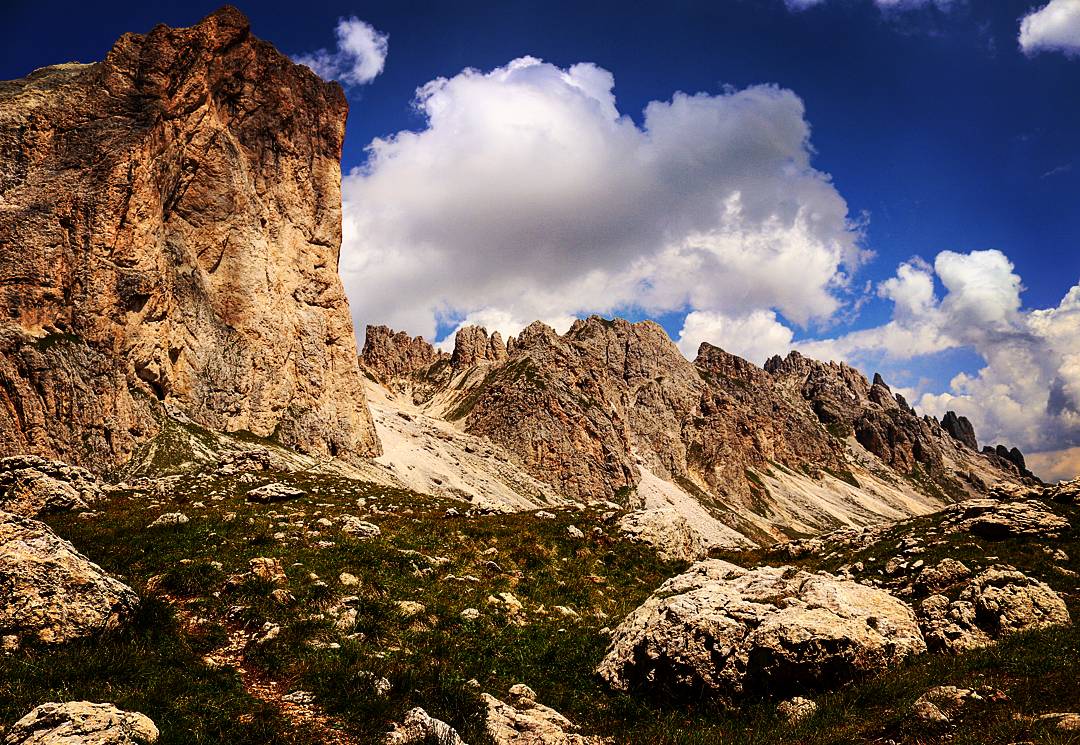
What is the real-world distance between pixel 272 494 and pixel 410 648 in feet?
68.8

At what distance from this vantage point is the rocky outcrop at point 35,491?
81.7ft

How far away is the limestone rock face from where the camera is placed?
68562 millimetres

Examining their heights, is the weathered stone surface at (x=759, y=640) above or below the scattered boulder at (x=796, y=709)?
above

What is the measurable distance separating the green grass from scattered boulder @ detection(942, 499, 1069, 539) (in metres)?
2.23

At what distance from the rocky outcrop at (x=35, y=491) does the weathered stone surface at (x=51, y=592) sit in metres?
14.6

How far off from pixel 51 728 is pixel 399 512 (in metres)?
24.4

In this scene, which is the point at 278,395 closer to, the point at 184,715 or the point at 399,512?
the point at 399,512

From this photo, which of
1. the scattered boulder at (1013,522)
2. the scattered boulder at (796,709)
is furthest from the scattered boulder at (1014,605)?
the scattered boulder at (1013,522)

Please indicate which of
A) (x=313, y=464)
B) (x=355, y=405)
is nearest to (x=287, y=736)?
(x=313, y=464)

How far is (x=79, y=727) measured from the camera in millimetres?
7914

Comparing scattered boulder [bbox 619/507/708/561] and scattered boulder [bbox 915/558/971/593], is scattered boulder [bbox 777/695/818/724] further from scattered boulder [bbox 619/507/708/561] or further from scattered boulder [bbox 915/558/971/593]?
scattered boulder [bbox 619/507/708/561]

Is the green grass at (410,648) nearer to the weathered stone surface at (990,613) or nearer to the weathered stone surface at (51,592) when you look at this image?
the weathered stone surface at (51,592)

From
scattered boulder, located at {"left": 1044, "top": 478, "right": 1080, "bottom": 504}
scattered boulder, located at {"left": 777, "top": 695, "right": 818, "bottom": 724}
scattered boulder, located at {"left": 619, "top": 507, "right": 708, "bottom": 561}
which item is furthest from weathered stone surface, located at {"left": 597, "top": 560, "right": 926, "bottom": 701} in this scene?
scattered boulder, located at {"left": 1044, "top": 478, "right": 1080, "bottom": 504}

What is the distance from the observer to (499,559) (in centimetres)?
2405
